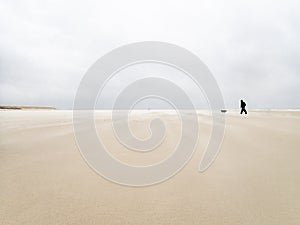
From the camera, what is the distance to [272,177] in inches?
120

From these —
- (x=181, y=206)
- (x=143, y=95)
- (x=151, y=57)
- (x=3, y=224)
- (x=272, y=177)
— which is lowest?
(x=3, y=224)

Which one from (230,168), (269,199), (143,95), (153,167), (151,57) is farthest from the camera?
(143,95)

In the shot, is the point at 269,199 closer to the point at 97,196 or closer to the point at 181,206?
the point at 181,206

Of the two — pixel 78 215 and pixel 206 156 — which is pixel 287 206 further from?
pixel 206 156

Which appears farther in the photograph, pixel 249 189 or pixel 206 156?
pixel 206 156

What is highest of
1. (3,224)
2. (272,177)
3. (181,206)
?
(272,177)

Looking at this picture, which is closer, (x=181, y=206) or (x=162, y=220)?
(x=162, y=220)

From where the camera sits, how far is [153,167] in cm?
381

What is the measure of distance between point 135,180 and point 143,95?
10432mm

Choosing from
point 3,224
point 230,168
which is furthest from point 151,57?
point 3,224

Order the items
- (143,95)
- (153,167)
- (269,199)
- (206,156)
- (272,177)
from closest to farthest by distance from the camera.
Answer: (269,199)
(272,177)
(153,167)
(206,156)
(143,95)

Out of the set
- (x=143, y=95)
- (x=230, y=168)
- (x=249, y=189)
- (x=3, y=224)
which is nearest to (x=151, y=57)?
(x=143, y=95)

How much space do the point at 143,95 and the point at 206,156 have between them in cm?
930

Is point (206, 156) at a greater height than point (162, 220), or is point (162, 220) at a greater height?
point (206, 156)
